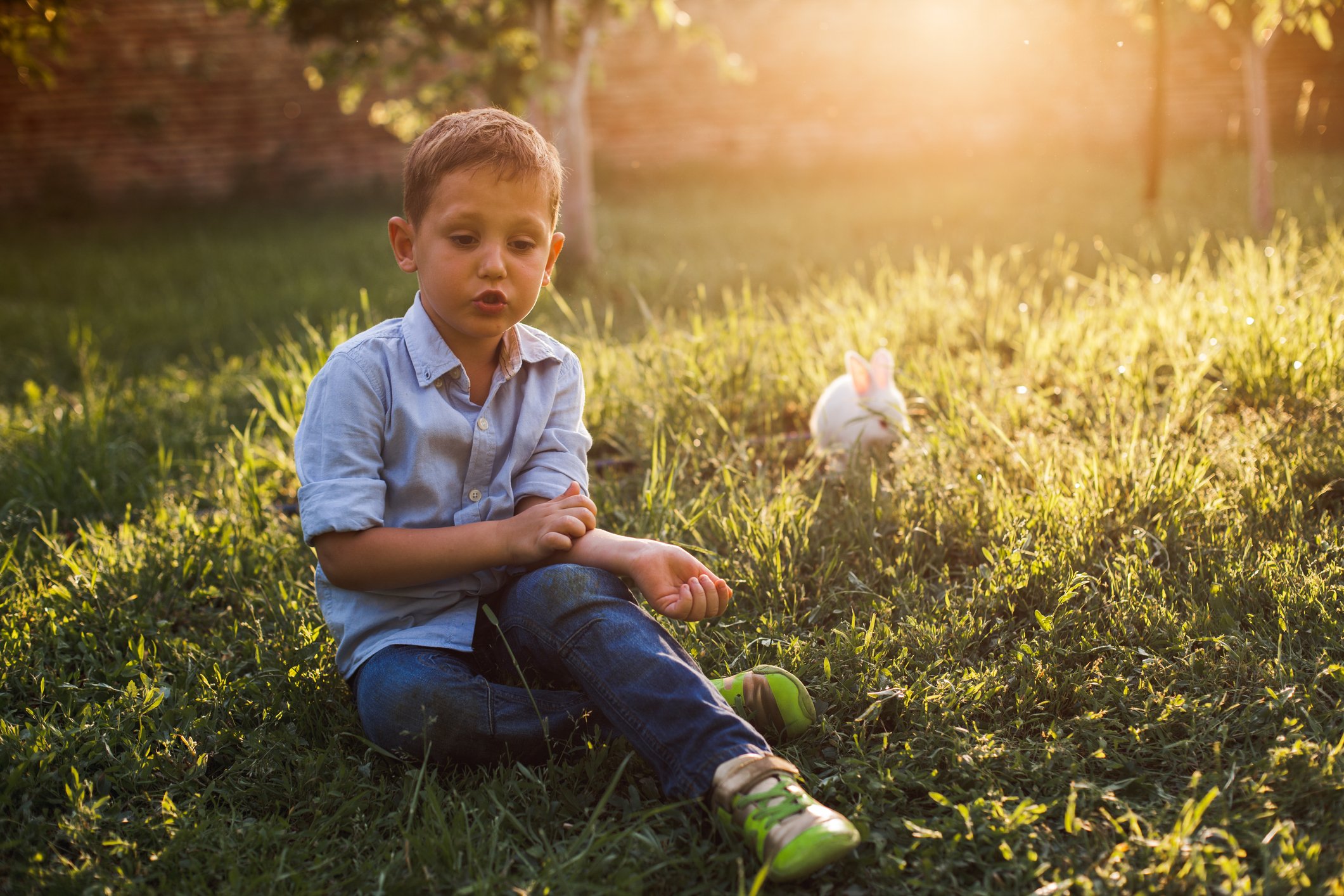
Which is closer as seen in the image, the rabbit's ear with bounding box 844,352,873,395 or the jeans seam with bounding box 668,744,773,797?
the jeans seam with bounding box 668,744,773,797

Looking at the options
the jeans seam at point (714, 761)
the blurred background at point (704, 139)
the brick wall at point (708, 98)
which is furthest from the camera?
the brick wall at point (708, 98)

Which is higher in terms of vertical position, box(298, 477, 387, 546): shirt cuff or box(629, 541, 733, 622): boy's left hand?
box(298, 477, 387, 546): shirt cuff

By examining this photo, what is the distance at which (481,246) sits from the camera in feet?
5.65

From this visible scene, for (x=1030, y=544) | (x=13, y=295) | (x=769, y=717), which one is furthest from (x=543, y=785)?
(x=13, y=295)

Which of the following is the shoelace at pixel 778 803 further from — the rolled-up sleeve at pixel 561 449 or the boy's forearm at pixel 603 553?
the rolled-up sleeve at pixel 561 449

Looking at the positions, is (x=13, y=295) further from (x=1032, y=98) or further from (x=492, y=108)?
(x=1032, y=98)

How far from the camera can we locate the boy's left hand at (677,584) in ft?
5.44

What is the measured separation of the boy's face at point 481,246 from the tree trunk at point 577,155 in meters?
3.89

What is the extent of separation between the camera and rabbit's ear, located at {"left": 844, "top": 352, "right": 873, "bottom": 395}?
269 cm

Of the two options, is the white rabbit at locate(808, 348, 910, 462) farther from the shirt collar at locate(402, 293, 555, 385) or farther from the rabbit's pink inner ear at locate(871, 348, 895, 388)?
the shirt collar at locate(402, 293, 555, 385)

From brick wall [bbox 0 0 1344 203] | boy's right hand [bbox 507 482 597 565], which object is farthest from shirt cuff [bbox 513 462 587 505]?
brick wall [bbox 0 0 1344 203]

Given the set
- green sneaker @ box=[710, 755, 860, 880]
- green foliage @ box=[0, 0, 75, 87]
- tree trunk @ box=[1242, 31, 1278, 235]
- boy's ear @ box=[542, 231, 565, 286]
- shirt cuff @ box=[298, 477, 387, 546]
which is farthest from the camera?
tree trunk @ box=[1242, 31, 1278, 235]

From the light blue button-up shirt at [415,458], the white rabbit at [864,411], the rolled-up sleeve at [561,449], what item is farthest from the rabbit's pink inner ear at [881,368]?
the light blue button-up shirt at [415,458]

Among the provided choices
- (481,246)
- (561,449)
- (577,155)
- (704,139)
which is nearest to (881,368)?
(561,449)
